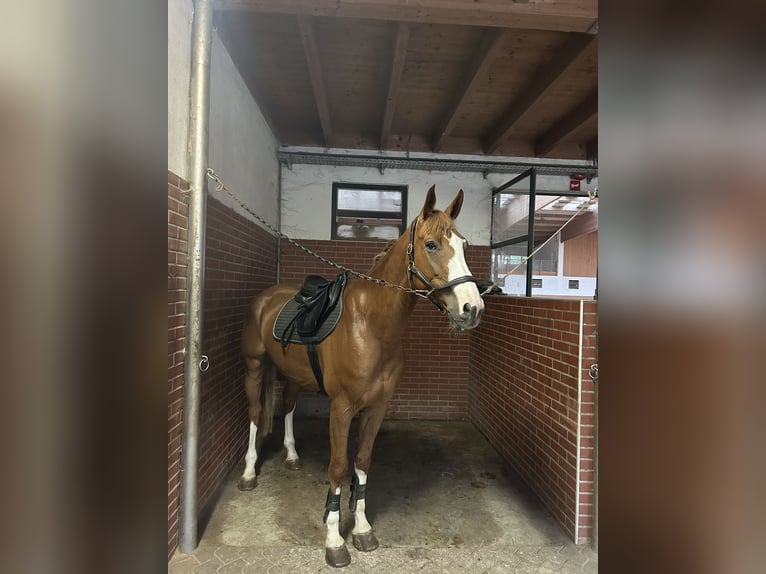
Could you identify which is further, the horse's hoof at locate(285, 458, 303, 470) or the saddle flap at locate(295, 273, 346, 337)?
the horse's hoof at locate(285, 458, 303, 470)

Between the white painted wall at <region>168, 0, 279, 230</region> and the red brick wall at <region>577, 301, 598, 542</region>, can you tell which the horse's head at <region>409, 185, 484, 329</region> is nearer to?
the red brick wall at <region>577, 301, 598, 542</region>

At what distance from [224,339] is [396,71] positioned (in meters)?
2.31

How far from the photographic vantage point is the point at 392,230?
4.24 metres

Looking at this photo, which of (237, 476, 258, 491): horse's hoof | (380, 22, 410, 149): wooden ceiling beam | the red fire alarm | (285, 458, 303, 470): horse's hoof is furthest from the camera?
the red fire alarm

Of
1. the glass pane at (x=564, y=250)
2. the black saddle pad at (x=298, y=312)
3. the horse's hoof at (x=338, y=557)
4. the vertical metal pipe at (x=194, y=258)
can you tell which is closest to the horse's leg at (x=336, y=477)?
the horse's hoof at (x=338, y=557)

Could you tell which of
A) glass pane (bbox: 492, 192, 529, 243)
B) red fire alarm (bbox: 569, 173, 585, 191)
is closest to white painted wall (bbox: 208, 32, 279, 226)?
glass pane (bbox: 492, 192, 529, 243)

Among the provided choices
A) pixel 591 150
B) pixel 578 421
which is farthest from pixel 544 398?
pixel 591 150

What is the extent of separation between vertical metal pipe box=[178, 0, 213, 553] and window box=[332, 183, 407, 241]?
2.31 metres

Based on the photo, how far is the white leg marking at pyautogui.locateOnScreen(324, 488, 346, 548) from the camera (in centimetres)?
187

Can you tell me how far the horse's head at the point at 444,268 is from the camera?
167 cm

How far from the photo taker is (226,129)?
8.20 feet
